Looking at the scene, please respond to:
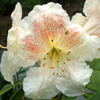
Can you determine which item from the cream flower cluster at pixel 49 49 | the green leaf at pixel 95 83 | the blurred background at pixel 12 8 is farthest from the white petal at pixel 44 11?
the blurred background at pixel 12 8

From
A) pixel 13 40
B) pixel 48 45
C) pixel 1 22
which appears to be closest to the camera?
pixel 13 40

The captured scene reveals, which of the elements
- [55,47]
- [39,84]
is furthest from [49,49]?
[39,84]

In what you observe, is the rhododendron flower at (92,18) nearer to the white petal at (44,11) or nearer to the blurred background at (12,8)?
the white petal at (44,11)

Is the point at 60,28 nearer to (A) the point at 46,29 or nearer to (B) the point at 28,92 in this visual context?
(A) the point at 46,29

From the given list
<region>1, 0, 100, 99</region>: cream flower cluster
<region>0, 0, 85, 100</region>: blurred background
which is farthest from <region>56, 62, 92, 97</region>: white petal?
<region>0, 0, 85, 100</region>: blurred background

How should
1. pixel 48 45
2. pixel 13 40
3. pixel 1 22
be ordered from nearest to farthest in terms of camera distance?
pixel 13 40 < pixel 48 45 < pixel 1 22

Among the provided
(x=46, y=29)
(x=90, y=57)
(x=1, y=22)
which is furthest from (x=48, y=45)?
(x=1, y=22)
